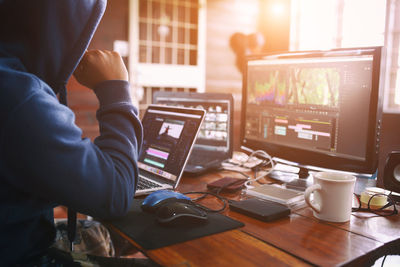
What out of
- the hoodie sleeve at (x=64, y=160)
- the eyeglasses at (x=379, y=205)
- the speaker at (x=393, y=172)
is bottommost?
the eyeglasses at (x=379, y=205)

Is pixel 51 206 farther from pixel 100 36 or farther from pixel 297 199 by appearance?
pixel 100 36

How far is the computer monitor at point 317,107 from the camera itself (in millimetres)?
1084

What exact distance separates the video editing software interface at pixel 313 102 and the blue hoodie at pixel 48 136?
2.14ft

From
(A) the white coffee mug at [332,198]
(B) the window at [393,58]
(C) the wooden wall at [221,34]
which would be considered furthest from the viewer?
(C) the wooden wall at [221,34]

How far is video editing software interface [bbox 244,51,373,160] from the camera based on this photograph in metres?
1.11

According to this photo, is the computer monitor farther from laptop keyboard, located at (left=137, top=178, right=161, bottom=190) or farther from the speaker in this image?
laptop keyboard, located at (left=137, top=178, right=161, bottom=190)

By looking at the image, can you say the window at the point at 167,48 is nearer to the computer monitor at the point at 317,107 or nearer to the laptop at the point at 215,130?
the laptop at the point at 215,130

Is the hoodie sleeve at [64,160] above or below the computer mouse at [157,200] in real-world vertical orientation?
above

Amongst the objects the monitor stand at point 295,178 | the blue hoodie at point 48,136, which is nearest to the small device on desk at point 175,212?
the blue hoodie at point 48,136

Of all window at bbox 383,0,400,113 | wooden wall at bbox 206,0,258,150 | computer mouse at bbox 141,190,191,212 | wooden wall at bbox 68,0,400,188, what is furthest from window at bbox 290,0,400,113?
computer mouse at bbox 141,190,191,212

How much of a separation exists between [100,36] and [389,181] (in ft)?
12.7

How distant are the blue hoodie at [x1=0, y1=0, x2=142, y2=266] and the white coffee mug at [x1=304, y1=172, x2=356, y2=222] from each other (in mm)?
465

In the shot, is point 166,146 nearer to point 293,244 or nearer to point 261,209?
point 261,209

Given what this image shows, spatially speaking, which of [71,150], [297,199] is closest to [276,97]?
[297,199]
